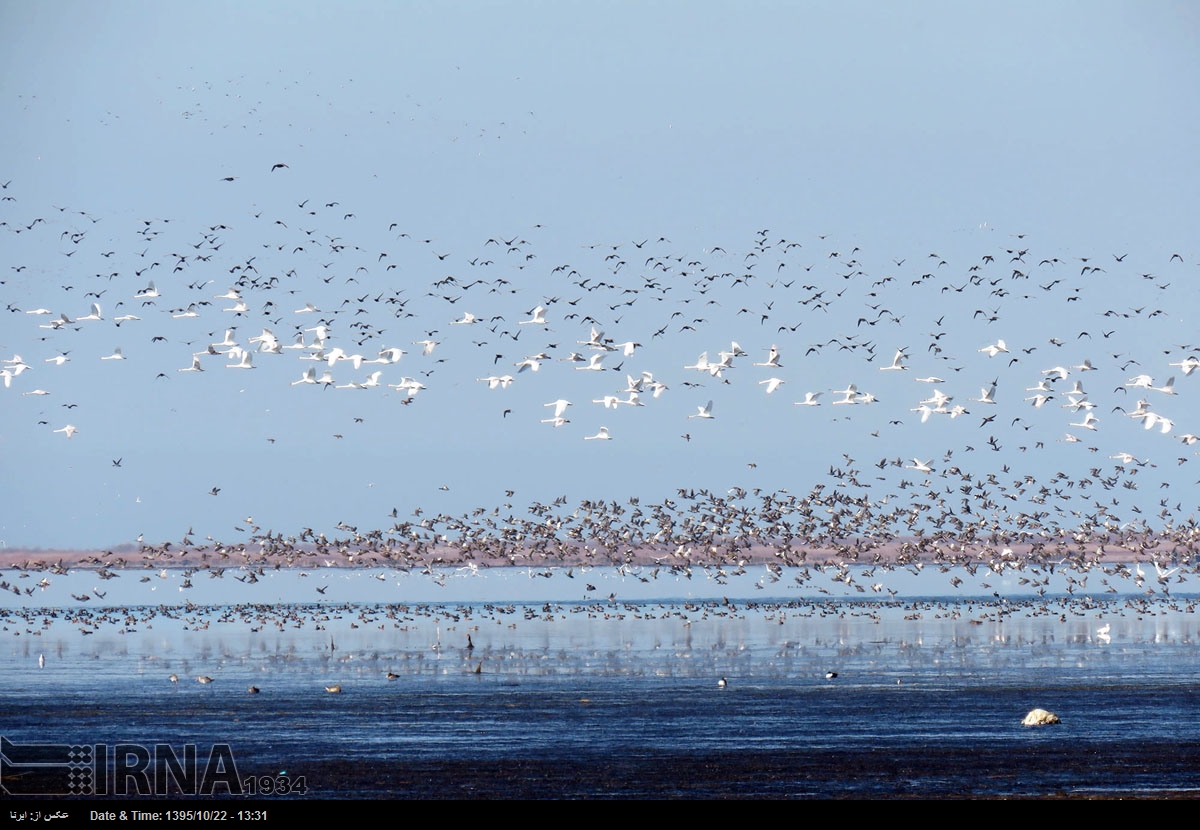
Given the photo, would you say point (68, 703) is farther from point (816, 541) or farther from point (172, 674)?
point (816, 541)

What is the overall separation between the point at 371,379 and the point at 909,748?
19.2 metres

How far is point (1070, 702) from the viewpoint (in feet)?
123

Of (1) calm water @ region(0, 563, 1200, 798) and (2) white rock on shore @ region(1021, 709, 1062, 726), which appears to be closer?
(1) calm water @ region(0, 563, 1200, 798)

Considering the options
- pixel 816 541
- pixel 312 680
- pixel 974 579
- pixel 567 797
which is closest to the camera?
pixel 567 797

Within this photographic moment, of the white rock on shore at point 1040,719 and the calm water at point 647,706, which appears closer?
the calm water at point 647,706

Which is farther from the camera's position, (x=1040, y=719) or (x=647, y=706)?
(x=647, y=706)

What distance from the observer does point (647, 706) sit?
37.8 m

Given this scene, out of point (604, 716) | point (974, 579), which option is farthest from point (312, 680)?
point (974, 579)

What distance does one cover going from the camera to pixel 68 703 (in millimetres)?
39125

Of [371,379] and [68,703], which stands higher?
[371,379]

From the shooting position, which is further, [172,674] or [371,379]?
[172,674]

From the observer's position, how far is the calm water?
26.5 m

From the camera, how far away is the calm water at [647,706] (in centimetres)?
2652
